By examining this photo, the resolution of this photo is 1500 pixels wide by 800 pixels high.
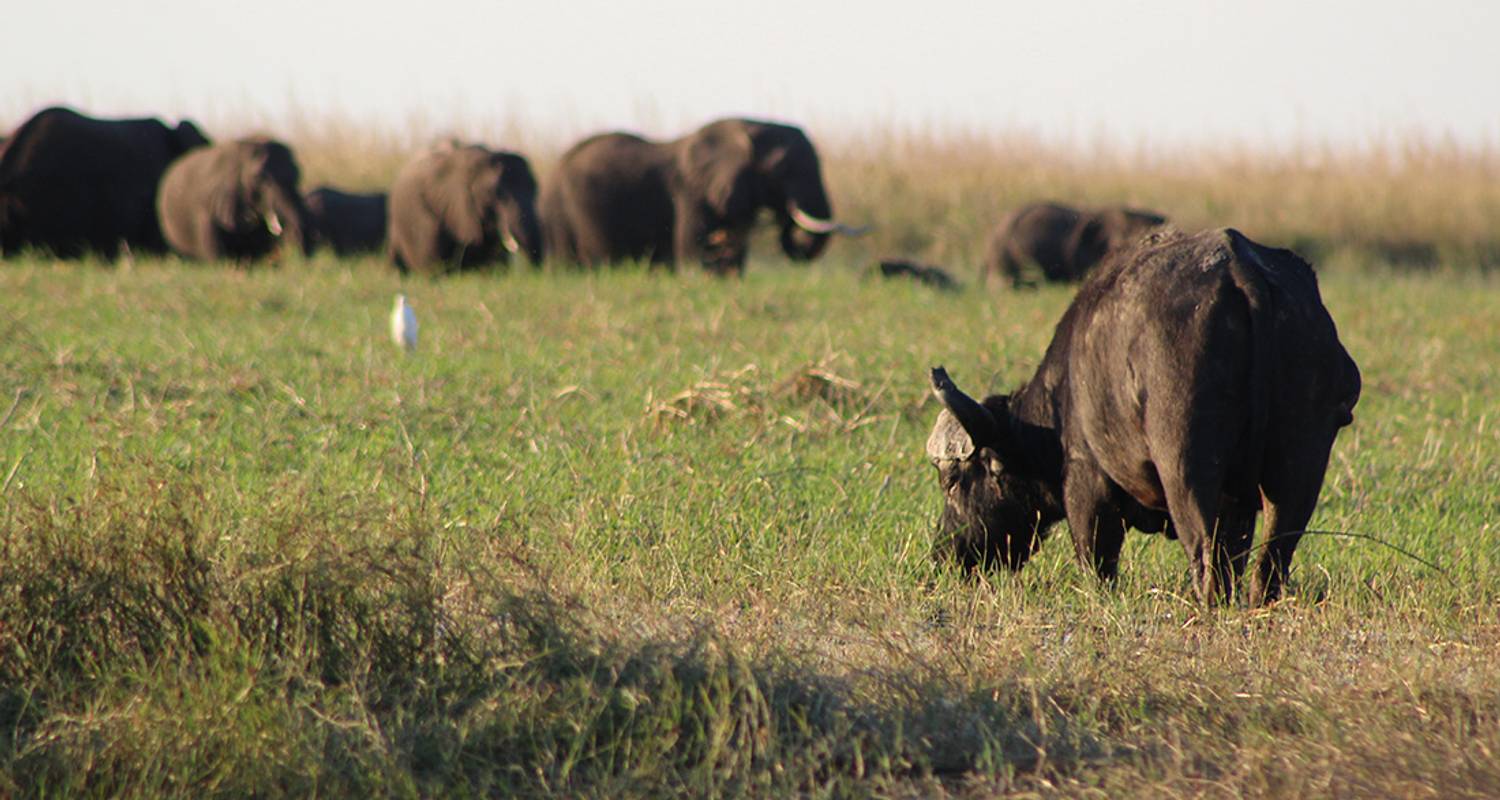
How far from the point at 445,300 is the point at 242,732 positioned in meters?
8.89

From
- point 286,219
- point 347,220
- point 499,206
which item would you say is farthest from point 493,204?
point 347,220

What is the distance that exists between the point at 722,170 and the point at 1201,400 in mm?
10761

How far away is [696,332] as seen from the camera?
11.2m

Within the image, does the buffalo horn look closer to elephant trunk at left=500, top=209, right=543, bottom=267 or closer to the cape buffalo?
the cape buffalo

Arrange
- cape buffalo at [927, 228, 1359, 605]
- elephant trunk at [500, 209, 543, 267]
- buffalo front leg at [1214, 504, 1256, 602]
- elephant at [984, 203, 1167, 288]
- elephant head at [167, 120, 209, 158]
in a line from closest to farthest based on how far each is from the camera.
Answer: cape buffalo at [927, 228, 1359, 605], buffalo front leg at [1214, 504, 1256, 602], elephant trunk at [500, 209, 543, 267], elephant at [984, 203, 1167, 288], elephant head at [167, 120, 209, 158]

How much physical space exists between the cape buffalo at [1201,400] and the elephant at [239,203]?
36.0ft

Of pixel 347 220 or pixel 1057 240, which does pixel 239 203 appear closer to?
pixel 347 220

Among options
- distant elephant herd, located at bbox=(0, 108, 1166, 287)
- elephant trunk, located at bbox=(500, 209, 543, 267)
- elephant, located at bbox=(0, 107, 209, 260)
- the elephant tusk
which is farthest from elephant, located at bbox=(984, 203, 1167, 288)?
elephant, located at bbox=(0, 107, 209, 260)

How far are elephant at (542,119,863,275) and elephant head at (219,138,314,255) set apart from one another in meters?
2.29

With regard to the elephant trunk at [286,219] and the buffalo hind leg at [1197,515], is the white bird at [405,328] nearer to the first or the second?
the elephant trunk at [286,219]

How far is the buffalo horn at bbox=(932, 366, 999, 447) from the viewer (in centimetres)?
581

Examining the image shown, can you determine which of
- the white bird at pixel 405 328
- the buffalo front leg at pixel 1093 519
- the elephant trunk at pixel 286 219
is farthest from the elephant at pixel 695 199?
the buffalo front leg at pixel 1093 519

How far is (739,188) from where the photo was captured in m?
15.3

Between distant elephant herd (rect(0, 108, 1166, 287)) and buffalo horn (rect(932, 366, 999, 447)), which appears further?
distant elephant herd (rect(0, 108, 1166, 287))
